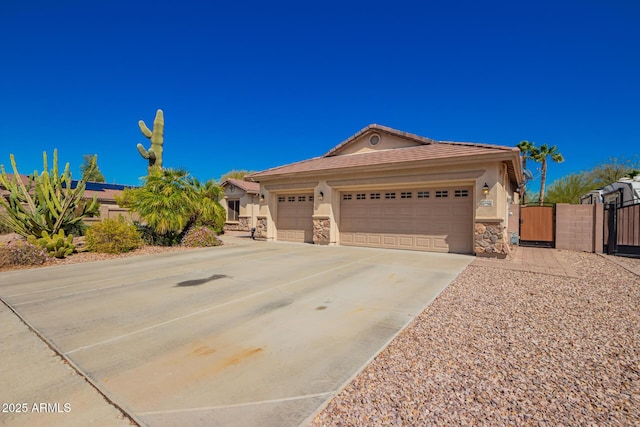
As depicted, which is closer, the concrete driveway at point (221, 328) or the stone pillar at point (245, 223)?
the concrete driveway at point (221, 328)

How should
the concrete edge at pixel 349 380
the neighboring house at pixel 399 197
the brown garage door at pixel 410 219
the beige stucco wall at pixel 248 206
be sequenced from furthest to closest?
the beige stucco wall at pixel 248 206
the brown garage door at pixel 410 219
the neighboring house at pixel 399 197
the concrete edge at pixel 349 380

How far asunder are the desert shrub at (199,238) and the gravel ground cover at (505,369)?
1053 cm

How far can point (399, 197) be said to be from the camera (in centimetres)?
1205

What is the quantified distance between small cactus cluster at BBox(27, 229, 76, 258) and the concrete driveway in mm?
1537

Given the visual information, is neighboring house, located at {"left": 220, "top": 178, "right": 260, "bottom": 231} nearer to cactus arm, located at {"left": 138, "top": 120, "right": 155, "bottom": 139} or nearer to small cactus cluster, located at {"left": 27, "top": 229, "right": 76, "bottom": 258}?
cactus arm, located at {"left": 138, "top": 120, "right": 155, "bottom": 139}

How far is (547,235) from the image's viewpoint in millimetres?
12914

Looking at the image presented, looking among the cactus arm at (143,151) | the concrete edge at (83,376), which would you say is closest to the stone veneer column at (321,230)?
the concrete edge at (83,376)

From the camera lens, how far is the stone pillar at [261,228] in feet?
50.6

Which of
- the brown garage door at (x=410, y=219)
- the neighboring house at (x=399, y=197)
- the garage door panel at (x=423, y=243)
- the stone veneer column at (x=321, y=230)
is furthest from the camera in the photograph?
the stone veneer column at (x=321, y=230)

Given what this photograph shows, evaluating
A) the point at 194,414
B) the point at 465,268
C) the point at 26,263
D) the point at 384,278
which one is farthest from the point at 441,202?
the point at 26,263

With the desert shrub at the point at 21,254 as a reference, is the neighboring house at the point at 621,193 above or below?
above

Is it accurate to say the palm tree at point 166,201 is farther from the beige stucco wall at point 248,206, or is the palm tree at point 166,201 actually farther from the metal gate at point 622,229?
the metal gate at point 622,229

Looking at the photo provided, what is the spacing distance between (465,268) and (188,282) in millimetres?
7101

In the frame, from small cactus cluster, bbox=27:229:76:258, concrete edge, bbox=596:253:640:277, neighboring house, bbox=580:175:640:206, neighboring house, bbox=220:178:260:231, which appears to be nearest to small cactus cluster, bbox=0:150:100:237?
small cactus cluster, bbox=27:229:76:258
